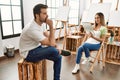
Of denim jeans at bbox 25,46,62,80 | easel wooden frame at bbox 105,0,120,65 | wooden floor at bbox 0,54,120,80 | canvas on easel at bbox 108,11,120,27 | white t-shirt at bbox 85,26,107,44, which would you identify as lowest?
wooden floor at bbox 0,54,120,80

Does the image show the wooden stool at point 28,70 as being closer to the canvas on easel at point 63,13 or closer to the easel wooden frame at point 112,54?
the easel wooden frame at point 112,54

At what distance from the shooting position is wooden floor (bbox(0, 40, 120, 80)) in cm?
266

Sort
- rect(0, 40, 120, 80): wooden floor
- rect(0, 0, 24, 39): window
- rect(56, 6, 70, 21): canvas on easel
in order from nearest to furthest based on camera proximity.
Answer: rect(0, 40, 120, 80): wooden floor
rect(0, 0, 24, 39): window
rect(56, 6, 70, 21): canvas on easel

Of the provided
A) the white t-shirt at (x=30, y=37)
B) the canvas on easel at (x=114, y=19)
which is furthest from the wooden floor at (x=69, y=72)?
the canvas on easel at (x=114, y=19)

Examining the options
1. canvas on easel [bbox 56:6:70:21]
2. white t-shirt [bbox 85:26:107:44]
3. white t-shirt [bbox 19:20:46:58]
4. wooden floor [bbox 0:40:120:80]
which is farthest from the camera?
canvas on easel [bbox 56:6:70:21]

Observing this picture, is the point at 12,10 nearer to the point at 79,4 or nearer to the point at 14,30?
the point at 14,30

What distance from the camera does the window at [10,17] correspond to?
3678 mm

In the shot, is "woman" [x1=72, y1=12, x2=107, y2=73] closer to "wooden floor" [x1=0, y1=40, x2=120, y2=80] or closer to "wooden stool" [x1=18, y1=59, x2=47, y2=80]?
"wooden floor" [x1=0, y1=40, x2=120, y2=80]

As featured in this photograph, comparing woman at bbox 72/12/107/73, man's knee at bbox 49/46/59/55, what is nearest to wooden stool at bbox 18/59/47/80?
man's knee at bbox 49/46/59/55

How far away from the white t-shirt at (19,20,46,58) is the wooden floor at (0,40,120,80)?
88 cm

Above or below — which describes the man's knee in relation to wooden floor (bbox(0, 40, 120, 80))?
above

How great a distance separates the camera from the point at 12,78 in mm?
2621

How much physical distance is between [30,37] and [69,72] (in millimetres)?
1324

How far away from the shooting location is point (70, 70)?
117 inches
